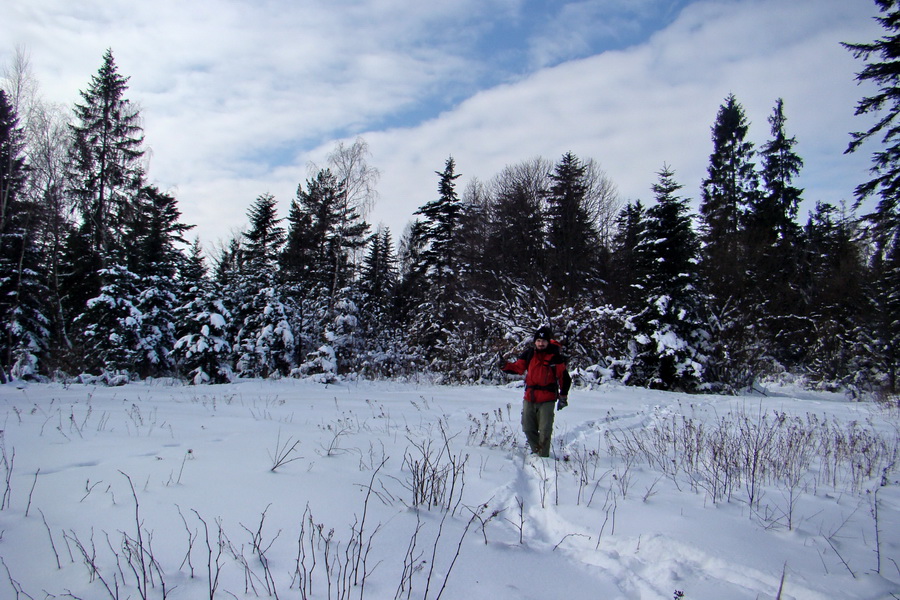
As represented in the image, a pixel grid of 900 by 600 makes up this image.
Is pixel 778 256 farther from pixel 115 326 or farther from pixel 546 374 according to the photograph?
pixel 115 326

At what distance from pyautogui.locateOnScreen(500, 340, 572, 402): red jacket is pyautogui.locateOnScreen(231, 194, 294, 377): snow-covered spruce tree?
15.4 metres

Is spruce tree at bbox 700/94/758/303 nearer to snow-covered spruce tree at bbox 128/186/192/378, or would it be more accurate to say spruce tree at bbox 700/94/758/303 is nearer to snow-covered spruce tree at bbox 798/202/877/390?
snow-covered spruce tree at bbox 798/202/877/390

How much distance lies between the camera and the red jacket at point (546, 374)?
5973 mm

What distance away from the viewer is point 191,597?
7.06 feet

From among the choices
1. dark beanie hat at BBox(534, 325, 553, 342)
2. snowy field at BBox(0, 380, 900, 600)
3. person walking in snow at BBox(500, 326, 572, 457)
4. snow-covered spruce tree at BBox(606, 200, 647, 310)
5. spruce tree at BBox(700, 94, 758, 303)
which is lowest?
snowy field at BBox(0, 380, 900, 600)

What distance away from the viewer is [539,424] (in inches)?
239

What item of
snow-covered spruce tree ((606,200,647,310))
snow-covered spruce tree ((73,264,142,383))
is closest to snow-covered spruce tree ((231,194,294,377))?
snow-covered spruce tree ((73,264,142,383))

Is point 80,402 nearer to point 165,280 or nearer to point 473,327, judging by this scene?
point 165,280

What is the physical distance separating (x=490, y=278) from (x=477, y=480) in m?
17.6

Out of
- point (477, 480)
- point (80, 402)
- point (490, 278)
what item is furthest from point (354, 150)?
point (477, 480)

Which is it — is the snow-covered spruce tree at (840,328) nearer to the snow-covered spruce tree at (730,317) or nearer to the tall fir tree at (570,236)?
the snow-covered spruce tree at (730,317)

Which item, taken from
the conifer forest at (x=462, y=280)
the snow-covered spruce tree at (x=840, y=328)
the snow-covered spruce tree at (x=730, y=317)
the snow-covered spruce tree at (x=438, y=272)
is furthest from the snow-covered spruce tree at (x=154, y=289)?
the snow-covered spruce tree at (x=840, y=328)

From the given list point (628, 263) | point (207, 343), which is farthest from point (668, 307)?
point (207, 343)

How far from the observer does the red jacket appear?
5973mm
